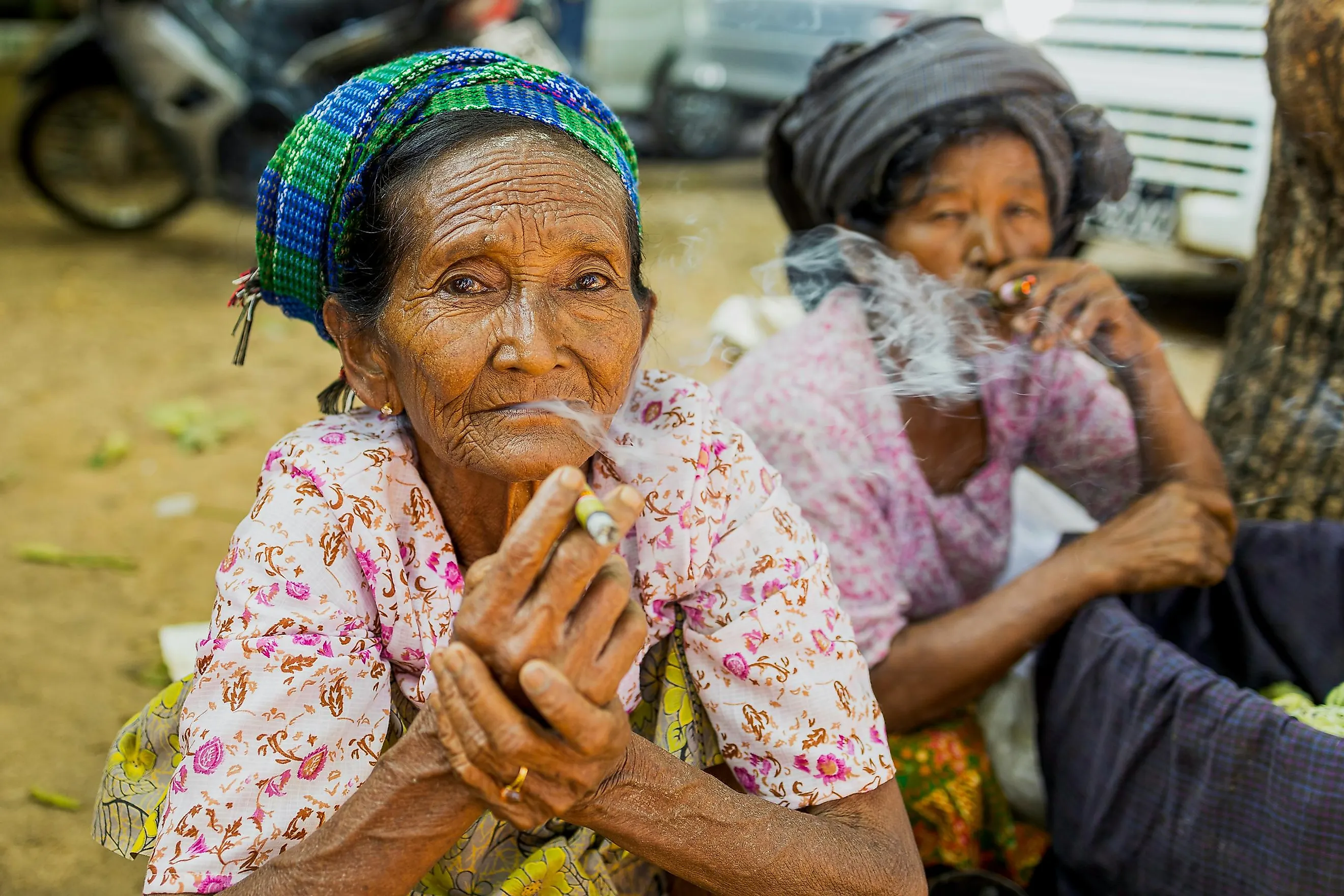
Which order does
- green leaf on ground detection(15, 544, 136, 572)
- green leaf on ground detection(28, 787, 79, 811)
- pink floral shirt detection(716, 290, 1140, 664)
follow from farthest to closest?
green leaf on ground detection(15, 544, 136, 572) < green leaf on ground detection(28, 787, 79, 811) < pink floral shirt detection(716, 290, 1140, 664)

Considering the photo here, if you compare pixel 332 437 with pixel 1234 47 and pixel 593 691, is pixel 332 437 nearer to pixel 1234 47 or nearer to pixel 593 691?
pixel 593 691

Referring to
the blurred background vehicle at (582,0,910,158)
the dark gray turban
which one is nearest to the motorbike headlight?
the blurred background vehicle at (582,0,910,158)

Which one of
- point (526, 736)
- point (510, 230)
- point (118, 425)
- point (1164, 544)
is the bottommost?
point (118, 425)

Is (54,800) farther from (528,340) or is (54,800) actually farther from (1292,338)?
(1292,338)

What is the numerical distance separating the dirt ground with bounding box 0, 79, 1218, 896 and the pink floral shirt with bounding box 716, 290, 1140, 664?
35 cm

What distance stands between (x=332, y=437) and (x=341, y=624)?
1.11 ft

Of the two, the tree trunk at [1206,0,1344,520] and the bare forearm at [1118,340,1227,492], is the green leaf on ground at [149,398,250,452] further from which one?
the tree trunk at [1206,0,1344,520]

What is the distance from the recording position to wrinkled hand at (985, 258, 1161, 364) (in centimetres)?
272

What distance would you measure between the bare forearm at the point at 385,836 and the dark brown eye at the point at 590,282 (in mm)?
743

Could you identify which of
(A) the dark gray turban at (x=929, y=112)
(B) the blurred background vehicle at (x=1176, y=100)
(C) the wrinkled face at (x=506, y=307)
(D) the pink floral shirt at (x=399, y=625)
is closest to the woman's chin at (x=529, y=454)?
(C) the wrinkled face at (x=506, y=307)

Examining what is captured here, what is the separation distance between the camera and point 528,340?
176 cm

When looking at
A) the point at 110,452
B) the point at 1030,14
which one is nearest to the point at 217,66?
the point at 110,452

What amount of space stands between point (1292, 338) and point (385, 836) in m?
2.98

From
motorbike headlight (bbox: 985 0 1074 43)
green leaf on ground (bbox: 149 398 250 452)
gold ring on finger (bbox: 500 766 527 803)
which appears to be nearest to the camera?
gold ring on finger (bbox: 500 766 527 803)
